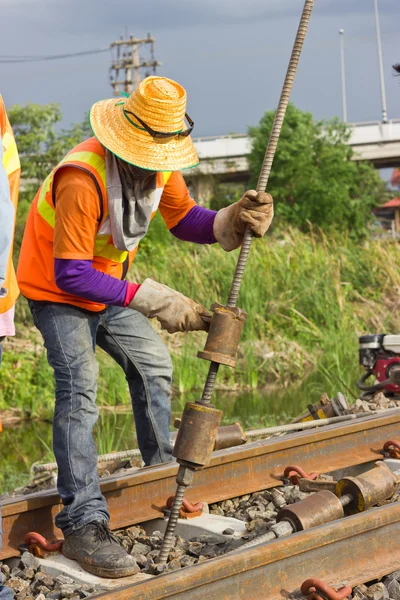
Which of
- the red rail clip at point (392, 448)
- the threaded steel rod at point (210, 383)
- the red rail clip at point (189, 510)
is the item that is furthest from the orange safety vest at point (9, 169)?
the red rail clip at point (392, 448)

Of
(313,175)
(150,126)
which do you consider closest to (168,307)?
(150,126)

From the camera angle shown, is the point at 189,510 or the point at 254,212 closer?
the point at 254,212

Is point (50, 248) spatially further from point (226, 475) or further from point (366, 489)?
point (366, 489)

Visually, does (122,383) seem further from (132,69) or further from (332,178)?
(132,69)

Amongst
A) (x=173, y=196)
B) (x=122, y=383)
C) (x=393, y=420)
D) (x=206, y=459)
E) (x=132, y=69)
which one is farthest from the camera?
(x=132, y=69)

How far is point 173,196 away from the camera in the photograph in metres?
4.76

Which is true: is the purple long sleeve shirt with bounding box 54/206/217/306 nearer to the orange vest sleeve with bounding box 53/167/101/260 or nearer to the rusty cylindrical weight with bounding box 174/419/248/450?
the orange vest sleeve with bounding box 53/167/101/260

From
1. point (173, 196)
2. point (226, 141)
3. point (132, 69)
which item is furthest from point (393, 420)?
point (132, 69)

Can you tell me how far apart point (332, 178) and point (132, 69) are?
49.8m

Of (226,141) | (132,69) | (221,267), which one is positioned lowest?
(221,267)

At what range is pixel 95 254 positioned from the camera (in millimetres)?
4367

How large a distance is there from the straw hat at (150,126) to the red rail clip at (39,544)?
174 cm

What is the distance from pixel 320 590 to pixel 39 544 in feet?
4.62

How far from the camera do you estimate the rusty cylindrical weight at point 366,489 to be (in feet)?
13.9
